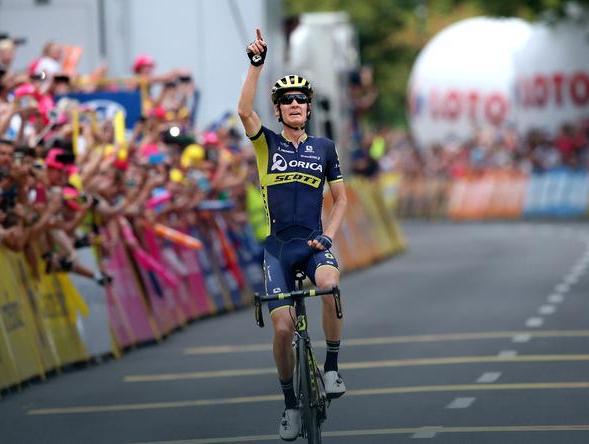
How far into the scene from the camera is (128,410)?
14.2 m

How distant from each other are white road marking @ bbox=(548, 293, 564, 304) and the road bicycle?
11199 mm

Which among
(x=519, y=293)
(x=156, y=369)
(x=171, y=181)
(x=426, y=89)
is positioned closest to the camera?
(x=156, y=369)

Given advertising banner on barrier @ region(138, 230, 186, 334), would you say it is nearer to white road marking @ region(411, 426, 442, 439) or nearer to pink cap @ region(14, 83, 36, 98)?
pink cap @ region(14, 83, 36, 98)

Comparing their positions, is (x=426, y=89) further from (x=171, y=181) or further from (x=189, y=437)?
(x=189, y=437)

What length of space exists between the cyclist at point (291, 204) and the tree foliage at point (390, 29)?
189ft

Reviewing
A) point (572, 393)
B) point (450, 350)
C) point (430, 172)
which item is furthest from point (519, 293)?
point (430, 172)

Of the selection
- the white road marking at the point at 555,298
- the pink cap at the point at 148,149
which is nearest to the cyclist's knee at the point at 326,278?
the pink cap at the point at 148,149

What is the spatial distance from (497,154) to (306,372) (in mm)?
41792

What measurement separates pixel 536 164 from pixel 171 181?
29.5m

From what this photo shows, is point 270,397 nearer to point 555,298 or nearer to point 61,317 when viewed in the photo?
point 61,317

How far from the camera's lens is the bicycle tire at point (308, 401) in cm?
1100

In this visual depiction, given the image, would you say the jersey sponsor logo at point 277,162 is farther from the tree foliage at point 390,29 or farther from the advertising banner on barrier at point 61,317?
the tree foliage at point 390,29

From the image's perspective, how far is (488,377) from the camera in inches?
596

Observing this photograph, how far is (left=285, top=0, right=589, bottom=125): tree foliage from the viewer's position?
7412 centimetres
